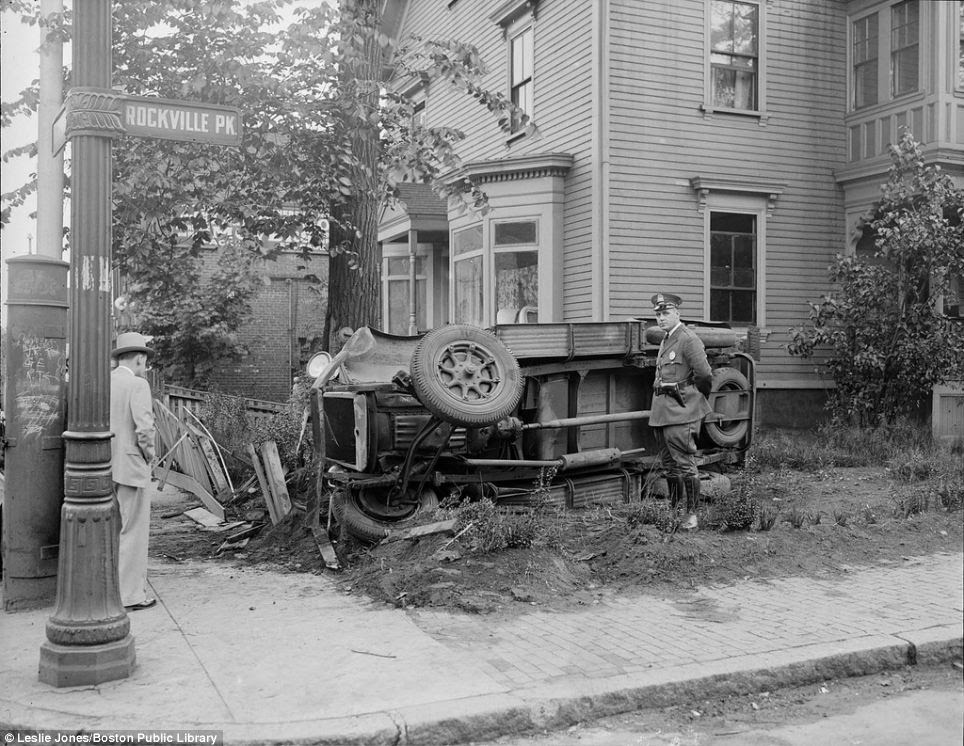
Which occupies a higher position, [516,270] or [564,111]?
[564,111]

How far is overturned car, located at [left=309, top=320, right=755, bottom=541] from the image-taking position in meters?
7.86

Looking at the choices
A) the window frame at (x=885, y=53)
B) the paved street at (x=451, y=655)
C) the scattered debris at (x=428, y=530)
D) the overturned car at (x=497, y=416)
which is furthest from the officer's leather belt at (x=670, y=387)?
the window frame at (x=885, y=53)

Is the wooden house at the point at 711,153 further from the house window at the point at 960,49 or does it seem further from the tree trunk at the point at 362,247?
the tree trunk at the point at 362,247

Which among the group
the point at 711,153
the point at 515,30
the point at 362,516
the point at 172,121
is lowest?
the point at 362,516

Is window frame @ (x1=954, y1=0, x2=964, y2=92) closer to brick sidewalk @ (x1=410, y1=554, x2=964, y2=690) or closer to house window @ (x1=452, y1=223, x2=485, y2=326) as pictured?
house window @ (x1=452, y1=223, x2=485, y2=326)

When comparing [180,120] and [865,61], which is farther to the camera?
[865,61]

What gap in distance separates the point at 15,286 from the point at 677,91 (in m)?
11.6

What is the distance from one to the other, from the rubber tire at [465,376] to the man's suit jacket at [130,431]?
2.08 meters

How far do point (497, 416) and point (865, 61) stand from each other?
40.4 ft

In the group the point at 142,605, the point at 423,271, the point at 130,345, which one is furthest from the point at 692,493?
the point at 423,271

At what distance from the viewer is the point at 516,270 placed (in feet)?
53.4

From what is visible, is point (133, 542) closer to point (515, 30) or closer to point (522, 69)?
point (522, 69)

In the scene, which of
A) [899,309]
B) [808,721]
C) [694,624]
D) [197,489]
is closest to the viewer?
[808,721]

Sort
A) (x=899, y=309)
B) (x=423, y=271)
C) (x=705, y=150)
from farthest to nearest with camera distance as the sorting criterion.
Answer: (x=423, y=271) < (x=705, y=150) < (x=899, y=309)
